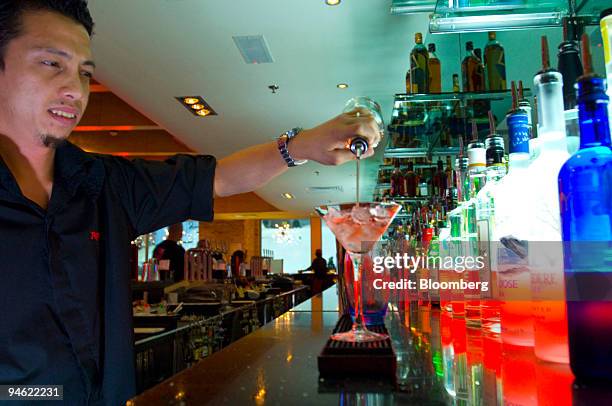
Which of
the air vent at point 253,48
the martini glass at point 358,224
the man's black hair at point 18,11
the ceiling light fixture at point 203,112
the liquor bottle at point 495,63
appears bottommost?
the martini glass at point 358,224

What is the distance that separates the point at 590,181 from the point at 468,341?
0.42 m

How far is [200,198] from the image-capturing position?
1463mm

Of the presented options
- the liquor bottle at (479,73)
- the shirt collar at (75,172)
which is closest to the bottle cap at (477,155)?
the shirt collar at (75,172)

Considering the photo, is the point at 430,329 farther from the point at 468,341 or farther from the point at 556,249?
the point at 556,249

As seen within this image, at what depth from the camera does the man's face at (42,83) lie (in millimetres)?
1192

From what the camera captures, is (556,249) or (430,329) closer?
(556,249)

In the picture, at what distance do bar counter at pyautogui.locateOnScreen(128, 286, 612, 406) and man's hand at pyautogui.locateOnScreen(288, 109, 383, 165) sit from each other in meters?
0.41

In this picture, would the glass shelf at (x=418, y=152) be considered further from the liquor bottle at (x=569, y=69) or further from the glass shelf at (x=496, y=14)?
the liquor bottle at (x=569, y=69)

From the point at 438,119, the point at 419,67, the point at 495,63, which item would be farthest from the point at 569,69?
the point at 419,67

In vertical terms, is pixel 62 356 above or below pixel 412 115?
below

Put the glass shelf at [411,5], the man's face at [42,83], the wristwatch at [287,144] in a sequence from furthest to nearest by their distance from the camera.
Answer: the glass shelf at [411,5] → the wristwatch at [287,144] → the man's face at [42,83]

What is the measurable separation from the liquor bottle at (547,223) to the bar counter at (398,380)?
42mm

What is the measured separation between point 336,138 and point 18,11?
34.0 inches

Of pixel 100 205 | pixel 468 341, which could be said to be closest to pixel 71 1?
pixel 100 205
